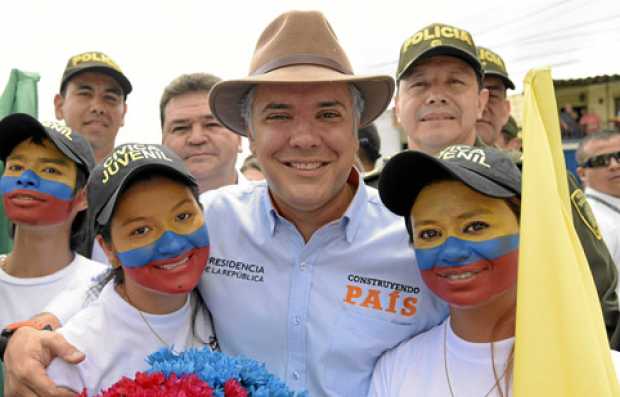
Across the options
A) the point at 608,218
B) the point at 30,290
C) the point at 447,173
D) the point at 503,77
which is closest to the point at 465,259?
the point at 447,173

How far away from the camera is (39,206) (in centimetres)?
272

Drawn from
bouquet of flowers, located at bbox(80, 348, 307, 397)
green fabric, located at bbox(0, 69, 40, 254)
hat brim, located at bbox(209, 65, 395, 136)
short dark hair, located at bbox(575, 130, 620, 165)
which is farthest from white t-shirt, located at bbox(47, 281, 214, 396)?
short dark hair, located at bbox(575, 130, 620, 165)

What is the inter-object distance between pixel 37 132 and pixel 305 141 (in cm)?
129

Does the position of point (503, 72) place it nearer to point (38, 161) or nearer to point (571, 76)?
point (571, 76)

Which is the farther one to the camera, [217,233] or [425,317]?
[217,233]

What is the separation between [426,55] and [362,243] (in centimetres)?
129

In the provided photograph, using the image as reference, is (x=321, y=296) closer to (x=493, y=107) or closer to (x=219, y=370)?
(x=219, y=370)

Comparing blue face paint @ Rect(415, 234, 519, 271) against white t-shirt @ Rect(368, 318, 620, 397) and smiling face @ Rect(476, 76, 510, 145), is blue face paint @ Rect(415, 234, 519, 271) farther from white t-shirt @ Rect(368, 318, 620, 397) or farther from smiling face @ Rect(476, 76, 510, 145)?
smiling face @ Rect(476, 76, 510, 145)

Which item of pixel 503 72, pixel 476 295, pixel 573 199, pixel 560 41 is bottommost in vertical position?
pixel 476 295

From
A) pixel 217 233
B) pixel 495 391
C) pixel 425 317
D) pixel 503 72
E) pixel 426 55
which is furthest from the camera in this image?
pixel 503 72

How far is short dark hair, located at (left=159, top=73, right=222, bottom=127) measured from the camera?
12.5ft

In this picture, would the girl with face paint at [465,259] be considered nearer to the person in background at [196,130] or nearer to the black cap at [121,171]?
the black cap at [121,171]

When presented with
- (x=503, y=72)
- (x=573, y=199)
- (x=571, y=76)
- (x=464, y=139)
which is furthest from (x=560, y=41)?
(x=573, y=199)

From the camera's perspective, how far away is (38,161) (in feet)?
8.99
